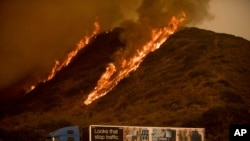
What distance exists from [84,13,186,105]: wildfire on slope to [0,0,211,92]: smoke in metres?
0.16

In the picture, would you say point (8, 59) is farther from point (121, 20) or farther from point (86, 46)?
point (121, 20)

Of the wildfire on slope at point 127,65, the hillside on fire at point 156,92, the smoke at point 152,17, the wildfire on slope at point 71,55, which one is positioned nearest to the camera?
the hillside on fire at point 156,92

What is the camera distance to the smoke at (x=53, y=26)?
6742mm

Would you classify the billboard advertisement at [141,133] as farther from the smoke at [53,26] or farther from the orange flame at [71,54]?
the smoke at [53,26]

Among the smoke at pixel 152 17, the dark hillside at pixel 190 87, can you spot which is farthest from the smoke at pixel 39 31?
the dark hillside at pixel 190 87

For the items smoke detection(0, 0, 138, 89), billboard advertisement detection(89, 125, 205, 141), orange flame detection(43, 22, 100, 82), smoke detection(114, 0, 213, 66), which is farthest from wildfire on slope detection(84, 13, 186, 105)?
→ billboard advertisement detection(89, 125, 205, 141)

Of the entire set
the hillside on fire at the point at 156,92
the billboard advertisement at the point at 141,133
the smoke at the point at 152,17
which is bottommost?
the billboard advertisement at the point at 141,133

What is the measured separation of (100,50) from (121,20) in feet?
2.11

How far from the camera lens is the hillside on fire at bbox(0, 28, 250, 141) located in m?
6.81

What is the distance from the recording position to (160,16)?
808 cm

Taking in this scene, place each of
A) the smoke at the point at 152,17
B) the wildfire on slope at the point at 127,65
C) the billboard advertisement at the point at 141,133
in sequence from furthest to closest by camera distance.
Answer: the smoke at the point at 152,17 < the wildfire on slope at the point at 127,65 < the billboard advertisement at the point at 141,133

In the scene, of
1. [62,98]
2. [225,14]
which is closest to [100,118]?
[62,98]

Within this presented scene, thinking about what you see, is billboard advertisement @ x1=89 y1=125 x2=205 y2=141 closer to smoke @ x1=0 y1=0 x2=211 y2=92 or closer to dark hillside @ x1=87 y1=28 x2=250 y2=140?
dark hillside @ x1=87 y1=28 x2=250 y2=140

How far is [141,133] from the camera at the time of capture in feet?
21.8
